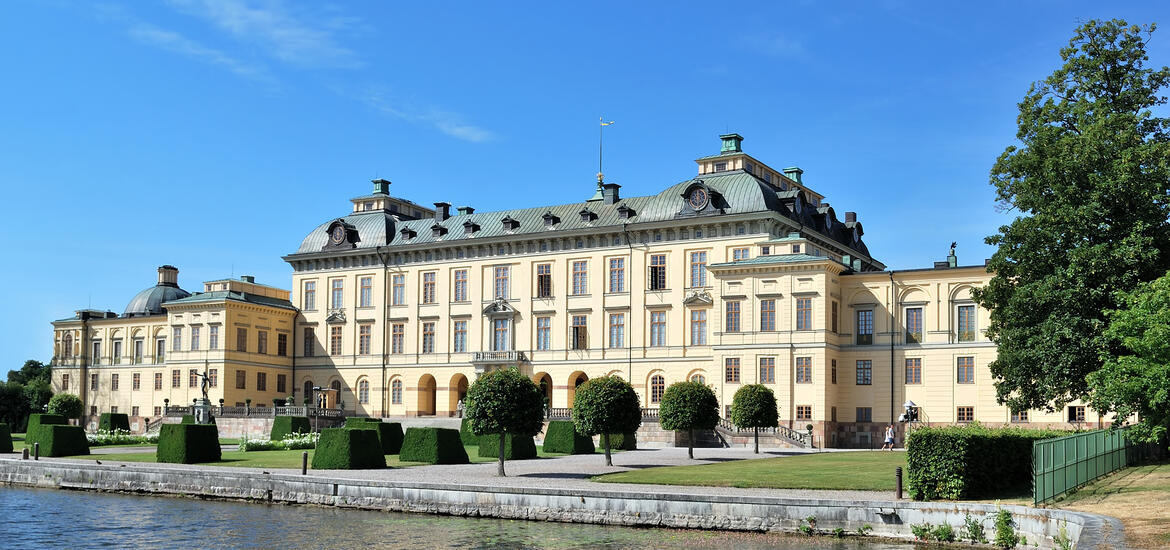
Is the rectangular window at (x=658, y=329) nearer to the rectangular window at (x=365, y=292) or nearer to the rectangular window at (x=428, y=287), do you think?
the rectangular window at (x=428, y=287)

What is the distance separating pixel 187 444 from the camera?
123 ft

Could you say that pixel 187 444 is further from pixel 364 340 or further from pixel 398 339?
pixel 364 340

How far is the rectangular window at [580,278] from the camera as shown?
205ft

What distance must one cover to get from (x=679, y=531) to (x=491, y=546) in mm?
4179

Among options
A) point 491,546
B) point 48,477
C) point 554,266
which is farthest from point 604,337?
point 491,546

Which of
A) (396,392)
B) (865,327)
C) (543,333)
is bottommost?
(396,392)

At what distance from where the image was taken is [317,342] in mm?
71062

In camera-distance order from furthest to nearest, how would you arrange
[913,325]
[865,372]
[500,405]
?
1. [865,372]
2. [913,325]
3. [500,405]

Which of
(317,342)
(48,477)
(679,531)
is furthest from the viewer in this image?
(317,342)

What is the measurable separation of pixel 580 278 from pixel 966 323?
20.7m

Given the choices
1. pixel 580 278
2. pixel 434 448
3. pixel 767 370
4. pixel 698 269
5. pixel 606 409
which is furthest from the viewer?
pixel 580 278

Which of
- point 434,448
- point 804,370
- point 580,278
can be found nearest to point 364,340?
point 580,278

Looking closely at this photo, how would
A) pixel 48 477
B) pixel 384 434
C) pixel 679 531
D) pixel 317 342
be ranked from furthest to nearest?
pixel 317 342 → pixel 384 434 → pixel 48 477 → pixel 679 531

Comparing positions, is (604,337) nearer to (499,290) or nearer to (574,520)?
(499,290)
